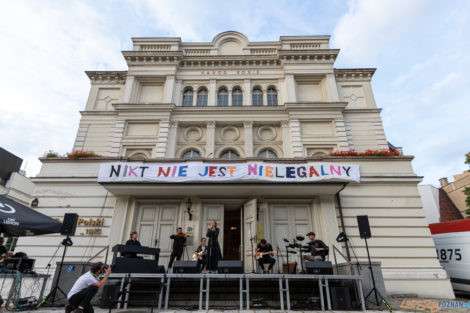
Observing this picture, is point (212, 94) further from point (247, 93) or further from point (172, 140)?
point (172, 140)

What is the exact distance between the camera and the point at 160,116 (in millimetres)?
17391

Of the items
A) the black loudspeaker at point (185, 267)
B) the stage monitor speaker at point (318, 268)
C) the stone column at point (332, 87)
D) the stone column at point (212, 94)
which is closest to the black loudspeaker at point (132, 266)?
the black loudspeaker at point (185, 267)

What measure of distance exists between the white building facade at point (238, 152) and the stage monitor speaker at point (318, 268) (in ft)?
12.6

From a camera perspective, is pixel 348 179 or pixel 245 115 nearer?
pixel 348 179

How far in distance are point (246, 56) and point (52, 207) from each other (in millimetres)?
15874

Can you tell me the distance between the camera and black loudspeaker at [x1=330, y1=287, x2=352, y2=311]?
7465 millimetres

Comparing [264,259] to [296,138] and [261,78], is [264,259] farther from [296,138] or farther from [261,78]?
[261,78]

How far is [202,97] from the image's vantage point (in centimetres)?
1923

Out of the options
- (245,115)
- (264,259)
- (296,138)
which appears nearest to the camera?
(264,259)

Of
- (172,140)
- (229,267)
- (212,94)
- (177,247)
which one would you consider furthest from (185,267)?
(212,94)

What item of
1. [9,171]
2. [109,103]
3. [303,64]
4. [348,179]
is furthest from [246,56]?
[9,171]

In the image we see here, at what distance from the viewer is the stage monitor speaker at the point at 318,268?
7906mm

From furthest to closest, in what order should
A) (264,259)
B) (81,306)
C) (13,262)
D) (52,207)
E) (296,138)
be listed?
(296,138) < (52,207) < (264,259) < (13,262) < (81,306)

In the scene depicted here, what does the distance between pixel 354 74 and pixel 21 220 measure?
70.8 feet
